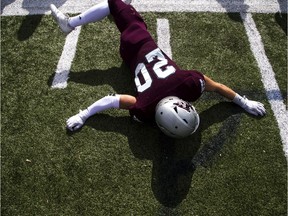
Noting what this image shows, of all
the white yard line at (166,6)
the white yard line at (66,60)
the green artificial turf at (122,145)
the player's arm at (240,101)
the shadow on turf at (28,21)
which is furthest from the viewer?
the white yard line at (166,6)

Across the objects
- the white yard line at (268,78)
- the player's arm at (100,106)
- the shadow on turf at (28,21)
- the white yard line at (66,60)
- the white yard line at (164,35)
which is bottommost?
the white yard line at (268,78)

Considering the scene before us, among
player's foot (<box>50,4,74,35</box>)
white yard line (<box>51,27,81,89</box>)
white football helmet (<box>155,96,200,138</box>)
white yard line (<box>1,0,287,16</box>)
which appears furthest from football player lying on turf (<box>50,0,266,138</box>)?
white yard line (<box>1,0,287,16</box>)

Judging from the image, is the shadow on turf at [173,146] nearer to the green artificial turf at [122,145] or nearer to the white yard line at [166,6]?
the green artificial turf at [122,145]

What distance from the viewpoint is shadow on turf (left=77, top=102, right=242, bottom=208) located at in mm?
3754

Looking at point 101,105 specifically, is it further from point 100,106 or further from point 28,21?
point 28,21

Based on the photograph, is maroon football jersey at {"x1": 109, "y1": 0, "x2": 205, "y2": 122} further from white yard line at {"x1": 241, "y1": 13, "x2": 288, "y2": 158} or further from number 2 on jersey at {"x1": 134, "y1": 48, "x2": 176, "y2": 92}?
white yard line at {"x1": 241, "y1": 13, "x2": 288, "y2": 158}

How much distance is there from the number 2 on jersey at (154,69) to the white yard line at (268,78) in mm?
1427

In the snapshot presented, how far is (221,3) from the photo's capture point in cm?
553

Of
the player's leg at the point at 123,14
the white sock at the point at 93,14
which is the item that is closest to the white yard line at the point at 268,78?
the player's leg at the point at 123,14

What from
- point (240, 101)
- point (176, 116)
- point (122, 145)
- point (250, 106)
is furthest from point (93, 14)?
point (250, 106)

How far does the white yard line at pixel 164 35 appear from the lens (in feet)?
16.1

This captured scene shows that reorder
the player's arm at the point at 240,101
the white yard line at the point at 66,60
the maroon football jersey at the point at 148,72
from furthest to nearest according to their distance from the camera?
the white yard line at the point at 66,60
the player's arm at the point at 240,101
the maroon football jersey at the point at 148,72

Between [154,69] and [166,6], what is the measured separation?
1.90m

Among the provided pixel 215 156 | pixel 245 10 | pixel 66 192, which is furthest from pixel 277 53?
pixel 66 192
